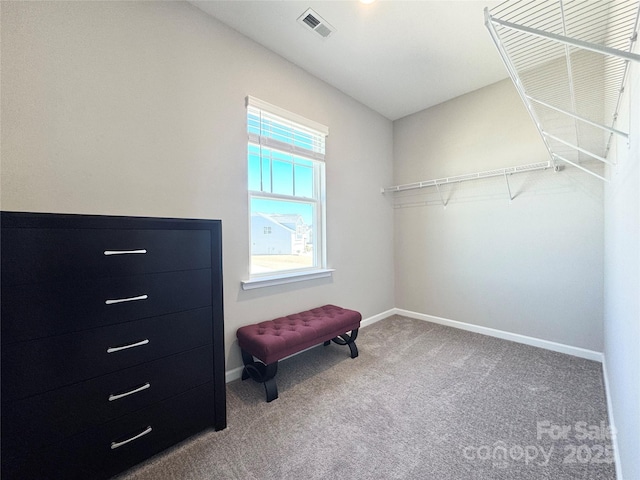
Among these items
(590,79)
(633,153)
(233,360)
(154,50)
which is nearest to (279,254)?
(233,360)

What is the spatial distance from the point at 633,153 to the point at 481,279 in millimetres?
2274

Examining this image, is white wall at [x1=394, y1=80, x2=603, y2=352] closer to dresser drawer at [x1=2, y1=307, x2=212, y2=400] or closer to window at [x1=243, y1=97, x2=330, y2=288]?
window at [x1=243, y1=97, x2=330, y2=288]

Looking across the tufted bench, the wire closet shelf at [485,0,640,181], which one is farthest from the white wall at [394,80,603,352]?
the tufted bench

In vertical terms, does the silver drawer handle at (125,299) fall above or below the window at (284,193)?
below

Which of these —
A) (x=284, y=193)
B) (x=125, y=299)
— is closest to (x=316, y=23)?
(x=284, y=193)

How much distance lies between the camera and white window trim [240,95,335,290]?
2.23 m

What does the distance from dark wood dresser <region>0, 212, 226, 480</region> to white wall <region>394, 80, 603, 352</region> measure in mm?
2798

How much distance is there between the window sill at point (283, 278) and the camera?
2.20 metres

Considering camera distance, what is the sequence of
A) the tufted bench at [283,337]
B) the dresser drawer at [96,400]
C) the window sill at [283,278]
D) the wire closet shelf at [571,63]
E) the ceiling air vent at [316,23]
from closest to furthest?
the wire closet shelf at [571,63]
the dresser drawer at [96,400]
the tufted bench at [283,337]
the ceiling air vent at [316,23]
the window sill at [283,278]

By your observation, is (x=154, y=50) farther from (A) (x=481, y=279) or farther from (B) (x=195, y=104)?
(A) (x=481, y=279)

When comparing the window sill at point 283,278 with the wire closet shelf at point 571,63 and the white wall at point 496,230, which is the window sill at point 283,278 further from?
the wire closet shelf at point 571,63

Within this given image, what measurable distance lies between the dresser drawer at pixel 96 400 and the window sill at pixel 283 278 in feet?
2.44

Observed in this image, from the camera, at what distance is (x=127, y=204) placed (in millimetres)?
1653

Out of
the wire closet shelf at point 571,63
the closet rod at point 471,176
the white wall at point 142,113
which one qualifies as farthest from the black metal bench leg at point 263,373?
the closet rod at point 471,176
